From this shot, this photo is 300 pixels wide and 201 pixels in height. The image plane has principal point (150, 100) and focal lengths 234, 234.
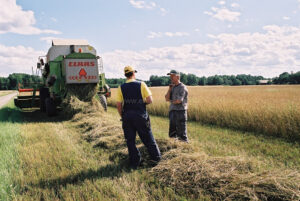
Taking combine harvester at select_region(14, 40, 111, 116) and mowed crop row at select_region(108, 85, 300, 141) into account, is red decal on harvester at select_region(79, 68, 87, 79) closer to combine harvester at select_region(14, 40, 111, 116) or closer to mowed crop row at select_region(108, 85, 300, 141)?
combine harvester at select_region(14, 40, 111, 116)

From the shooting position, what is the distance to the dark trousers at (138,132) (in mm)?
A: 4148

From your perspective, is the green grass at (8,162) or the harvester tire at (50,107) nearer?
the green grass at (8,162)

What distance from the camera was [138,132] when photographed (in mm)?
4227

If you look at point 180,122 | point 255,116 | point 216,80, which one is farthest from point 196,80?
point 180,122

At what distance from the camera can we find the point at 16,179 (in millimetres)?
3883

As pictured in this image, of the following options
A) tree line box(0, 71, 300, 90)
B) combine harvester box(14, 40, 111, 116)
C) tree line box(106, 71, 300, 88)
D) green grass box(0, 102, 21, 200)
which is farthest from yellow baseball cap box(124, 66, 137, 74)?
tree line box(0, 71, 300, 90)

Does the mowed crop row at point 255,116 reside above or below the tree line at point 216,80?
below

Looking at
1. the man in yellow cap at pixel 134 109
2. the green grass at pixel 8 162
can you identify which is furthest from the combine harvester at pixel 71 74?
the man in yellow cap at pixel 134 109

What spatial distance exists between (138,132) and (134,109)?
1.41 feet

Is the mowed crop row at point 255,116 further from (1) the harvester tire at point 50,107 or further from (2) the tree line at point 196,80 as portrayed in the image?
(2) the tree line at point 196,80

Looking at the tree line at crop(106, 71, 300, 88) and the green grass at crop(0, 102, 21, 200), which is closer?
the green grass at crop(0, 102, 21, 200)

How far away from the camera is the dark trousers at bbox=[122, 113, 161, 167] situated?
4148 millimetres

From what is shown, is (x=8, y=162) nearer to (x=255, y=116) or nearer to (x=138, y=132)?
(x=138, y=132)

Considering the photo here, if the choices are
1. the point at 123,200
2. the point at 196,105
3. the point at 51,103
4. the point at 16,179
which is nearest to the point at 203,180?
the point at 123,200
